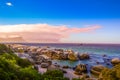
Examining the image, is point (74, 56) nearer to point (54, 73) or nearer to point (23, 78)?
point (54, 73)

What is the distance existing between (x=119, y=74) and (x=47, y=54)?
161ft

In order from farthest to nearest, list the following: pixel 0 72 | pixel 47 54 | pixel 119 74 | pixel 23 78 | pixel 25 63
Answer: pixel 47 54 < pixel 25 63 < pixel 119 74 < pixel 23 78 < pixel 0 72

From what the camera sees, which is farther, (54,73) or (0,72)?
(54,73)

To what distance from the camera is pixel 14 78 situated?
19.1 m

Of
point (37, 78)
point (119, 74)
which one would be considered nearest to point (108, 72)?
point (119, 74)

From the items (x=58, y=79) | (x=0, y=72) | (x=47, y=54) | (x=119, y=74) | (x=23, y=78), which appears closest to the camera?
(x=0, y=72)

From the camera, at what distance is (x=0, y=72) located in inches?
719

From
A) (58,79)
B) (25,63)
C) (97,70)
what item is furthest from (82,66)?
(58,79)

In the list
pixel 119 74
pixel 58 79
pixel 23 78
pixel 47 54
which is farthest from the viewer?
pixel 47 54

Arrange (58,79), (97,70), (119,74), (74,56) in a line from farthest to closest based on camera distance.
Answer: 1. (74,56)
2. (97,70)
3. (119,74)
4. (58,79)

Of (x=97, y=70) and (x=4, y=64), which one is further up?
(x=4, y=64)

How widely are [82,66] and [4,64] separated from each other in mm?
23888

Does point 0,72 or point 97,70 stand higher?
point 0,72

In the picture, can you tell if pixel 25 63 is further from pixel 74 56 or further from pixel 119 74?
pixel 74 56
